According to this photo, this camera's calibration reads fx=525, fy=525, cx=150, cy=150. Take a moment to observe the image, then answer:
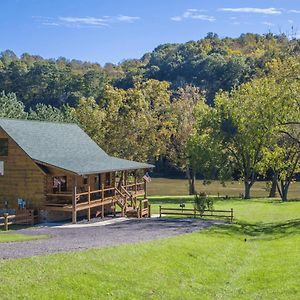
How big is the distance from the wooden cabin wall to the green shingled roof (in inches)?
23.9

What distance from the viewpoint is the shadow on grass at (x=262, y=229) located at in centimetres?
3088

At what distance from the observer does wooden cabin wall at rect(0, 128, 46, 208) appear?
33281 millimetres

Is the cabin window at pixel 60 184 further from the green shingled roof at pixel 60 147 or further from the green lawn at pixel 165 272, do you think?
the green lawn at pixel 165 272

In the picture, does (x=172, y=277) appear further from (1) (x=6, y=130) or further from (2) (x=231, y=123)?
(2) (x=231, y=123)

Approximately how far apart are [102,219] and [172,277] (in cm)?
1675

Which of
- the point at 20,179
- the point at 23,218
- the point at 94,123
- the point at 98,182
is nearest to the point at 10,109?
the point at 94,123

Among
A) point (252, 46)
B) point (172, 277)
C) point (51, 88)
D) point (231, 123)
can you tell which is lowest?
point (172, 277)

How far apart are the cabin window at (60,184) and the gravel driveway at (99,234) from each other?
479 centimetres

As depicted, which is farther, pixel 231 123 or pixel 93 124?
pixel 93 124

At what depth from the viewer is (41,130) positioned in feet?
124

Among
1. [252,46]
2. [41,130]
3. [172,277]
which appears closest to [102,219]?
[41,130]

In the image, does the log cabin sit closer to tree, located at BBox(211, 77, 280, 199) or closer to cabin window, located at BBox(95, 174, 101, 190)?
cabin window, located at BBox(95, 174, 101, 190)

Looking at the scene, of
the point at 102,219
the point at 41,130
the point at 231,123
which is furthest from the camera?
the point at 231,123

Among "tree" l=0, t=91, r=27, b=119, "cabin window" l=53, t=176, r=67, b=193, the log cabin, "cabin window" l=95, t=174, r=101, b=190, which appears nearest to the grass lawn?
the log cabin
